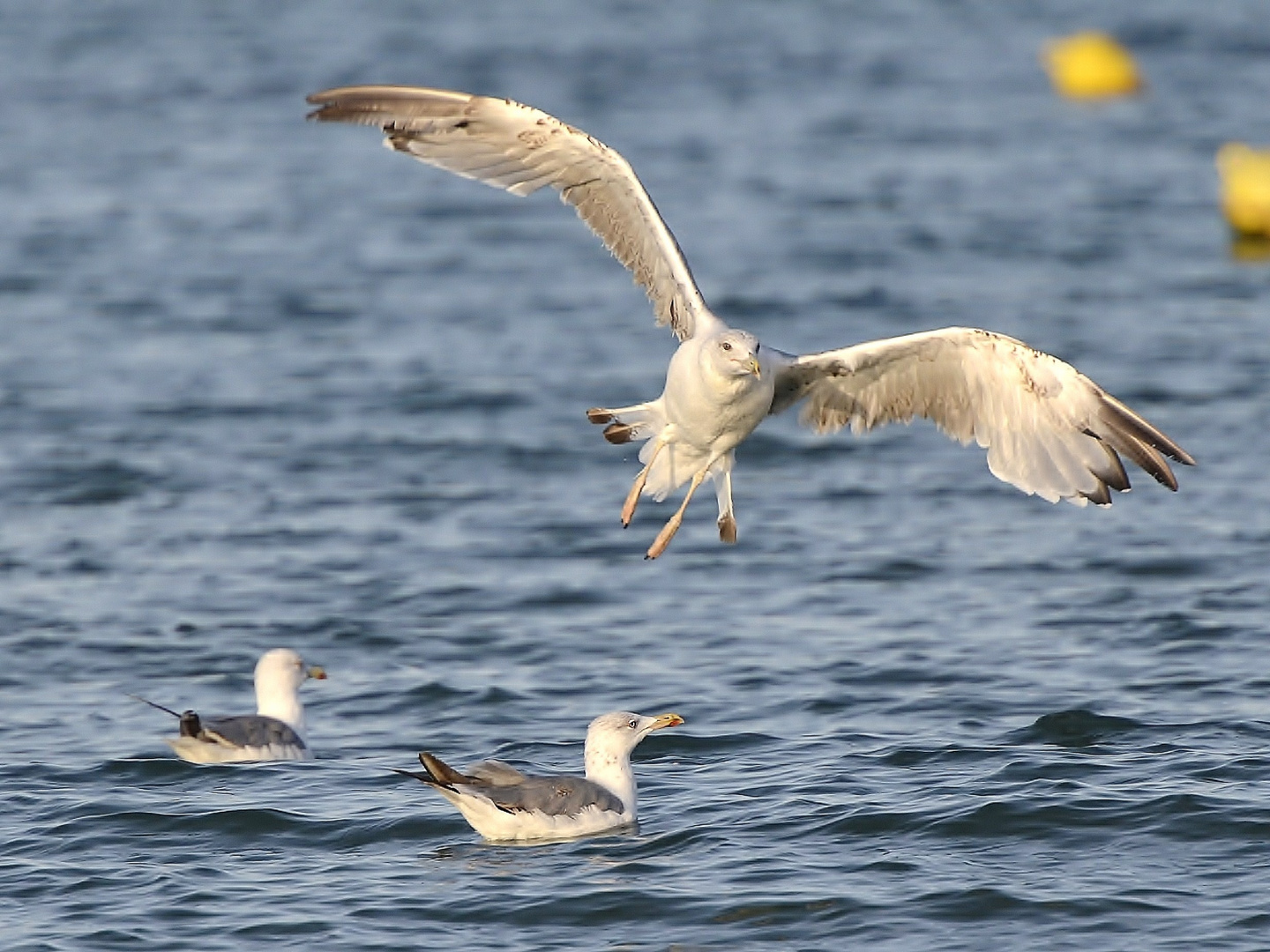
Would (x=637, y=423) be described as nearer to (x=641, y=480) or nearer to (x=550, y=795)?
(x=641, y=480)

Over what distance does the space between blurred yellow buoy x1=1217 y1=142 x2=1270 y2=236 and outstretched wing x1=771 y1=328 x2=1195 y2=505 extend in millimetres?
14176

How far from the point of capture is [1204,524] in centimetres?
1506

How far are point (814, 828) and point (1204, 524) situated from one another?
247 inches

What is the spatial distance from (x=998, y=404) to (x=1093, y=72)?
25.7 metres

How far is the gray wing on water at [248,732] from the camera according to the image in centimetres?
1066

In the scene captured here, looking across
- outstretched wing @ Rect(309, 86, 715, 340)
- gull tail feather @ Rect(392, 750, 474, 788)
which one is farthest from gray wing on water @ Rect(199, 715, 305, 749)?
outstretched wing @ Rect(309, 86, 715, 340)

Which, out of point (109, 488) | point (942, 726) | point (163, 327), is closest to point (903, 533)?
point (942, 726)

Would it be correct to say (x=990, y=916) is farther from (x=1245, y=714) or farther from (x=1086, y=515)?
(x=1086, y=515)

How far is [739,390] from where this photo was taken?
382 inches

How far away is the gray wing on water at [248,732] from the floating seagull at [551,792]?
1.31 meters

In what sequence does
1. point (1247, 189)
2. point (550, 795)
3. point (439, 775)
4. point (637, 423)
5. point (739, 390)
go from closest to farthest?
point (439, 775)
point (550, 795)
point (739, 390)
point (637, 423)
point (1247, 189)

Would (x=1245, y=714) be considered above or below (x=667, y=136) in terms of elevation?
below

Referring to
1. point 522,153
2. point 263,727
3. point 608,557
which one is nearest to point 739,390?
point 522,153

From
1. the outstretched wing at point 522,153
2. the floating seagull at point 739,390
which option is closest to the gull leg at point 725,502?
the floating seagull at point 739,390
